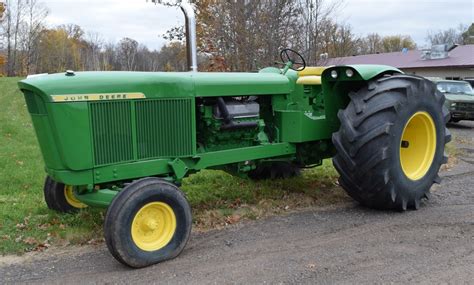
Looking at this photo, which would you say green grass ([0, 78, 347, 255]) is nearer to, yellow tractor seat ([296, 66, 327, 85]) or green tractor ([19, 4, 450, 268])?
green tractor ([19, 4, 450, 268])

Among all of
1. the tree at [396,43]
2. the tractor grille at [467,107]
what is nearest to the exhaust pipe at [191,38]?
the tractor grille at [467,107]

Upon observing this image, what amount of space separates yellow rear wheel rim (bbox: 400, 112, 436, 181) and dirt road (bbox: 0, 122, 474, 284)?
0.56 meters

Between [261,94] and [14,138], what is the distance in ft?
26.1

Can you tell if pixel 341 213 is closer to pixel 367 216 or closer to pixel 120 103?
pixel 367 216

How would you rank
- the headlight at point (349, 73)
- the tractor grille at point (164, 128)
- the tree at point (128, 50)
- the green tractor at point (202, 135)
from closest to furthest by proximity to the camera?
the green tractor at point (202, 135) < the tractor grille at point (164, 128) < the headlight at point (349, 73) < the tree at point (128, 50)

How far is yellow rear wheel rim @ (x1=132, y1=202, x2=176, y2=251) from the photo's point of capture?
12.8 feet

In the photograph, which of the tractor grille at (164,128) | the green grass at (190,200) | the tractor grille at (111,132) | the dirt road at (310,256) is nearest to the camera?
the dirt road at (310,256)

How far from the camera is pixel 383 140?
4922 mm

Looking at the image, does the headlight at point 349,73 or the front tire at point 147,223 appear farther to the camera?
the headlight at point 349,73

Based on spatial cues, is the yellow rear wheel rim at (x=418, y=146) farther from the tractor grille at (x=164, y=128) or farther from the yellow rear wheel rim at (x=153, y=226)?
the yellow rear wheel rim at (x=153, y=226)

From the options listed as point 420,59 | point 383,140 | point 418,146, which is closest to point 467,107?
point 418,146

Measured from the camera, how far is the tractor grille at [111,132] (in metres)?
4.00

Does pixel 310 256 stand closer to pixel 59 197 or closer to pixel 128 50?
pixel 59 197

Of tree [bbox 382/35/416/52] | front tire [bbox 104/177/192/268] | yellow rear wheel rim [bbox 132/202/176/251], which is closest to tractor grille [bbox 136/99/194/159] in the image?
front tire [bbox 104/177/192/268]
